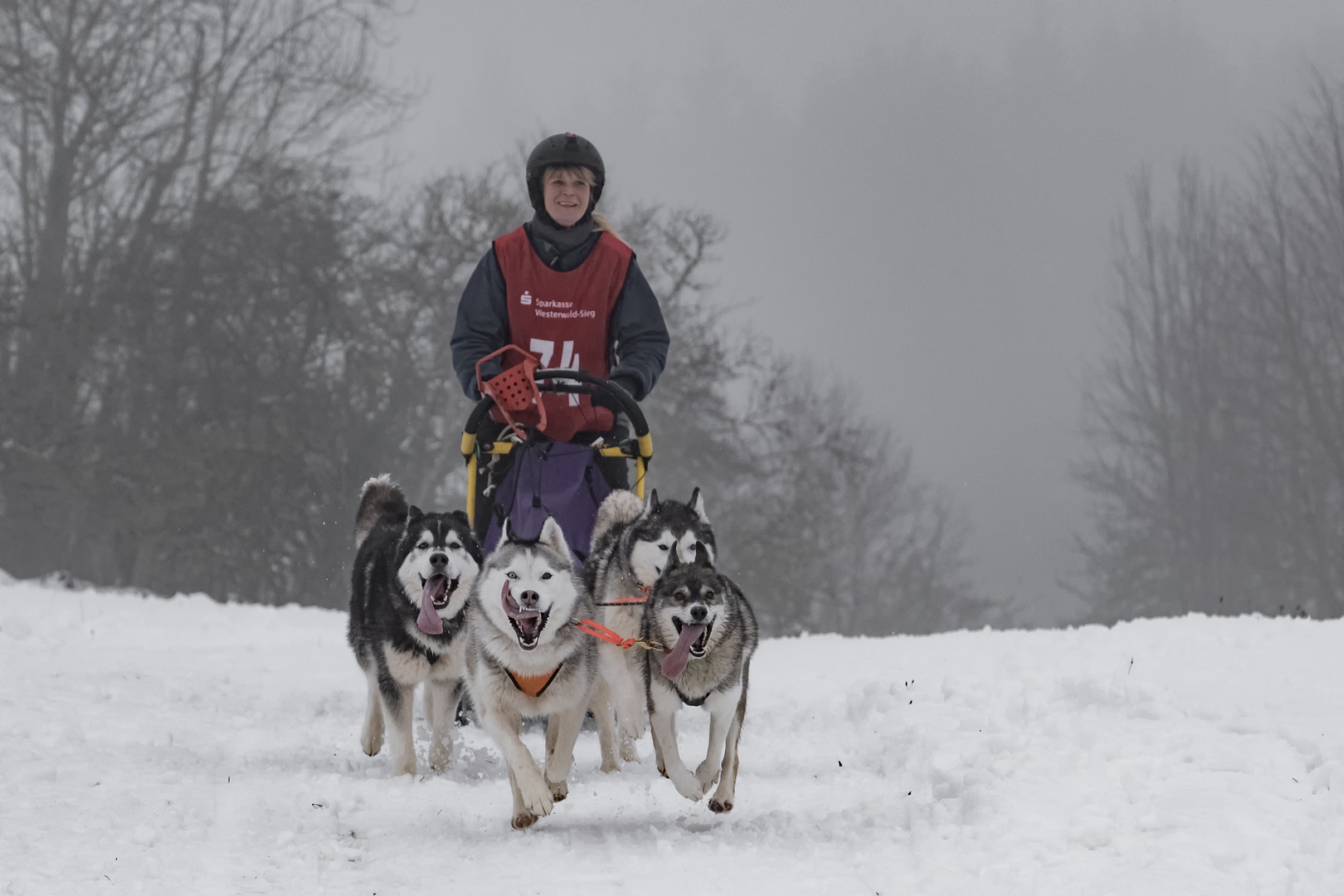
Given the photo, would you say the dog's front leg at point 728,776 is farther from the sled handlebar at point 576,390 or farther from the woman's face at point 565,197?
the woman's face at point 565,197

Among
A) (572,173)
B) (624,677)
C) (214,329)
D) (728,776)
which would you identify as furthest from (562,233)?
(214,329)

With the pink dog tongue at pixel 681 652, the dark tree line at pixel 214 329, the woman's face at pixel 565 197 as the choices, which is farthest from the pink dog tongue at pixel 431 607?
the dark tree line at pixel 214 329

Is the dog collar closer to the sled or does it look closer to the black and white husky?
the black and white husky

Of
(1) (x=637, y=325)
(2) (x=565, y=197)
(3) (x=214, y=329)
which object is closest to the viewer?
(2) (x=565, y=197)

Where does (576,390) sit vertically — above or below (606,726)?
above

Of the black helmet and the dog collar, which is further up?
the black helmet

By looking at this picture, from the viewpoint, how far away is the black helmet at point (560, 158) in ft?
18.6

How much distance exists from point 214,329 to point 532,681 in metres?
17.6

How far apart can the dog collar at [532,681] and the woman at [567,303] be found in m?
1.72

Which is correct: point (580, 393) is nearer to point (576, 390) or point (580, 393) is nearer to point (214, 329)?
point (576, 390)

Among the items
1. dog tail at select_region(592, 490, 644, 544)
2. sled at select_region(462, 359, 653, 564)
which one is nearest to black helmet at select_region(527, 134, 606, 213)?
sled at select_region(462, 359, 653, 564)

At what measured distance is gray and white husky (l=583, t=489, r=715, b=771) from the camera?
510 cm

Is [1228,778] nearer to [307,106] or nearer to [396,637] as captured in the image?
[396,637]

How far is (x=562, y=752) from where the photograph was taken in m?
4.26
